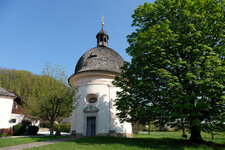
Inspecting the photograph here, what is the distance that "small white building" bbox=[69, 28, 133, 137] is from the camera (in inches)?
658

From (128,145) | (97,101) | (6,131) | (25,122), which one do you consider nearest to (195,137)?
(128,145)

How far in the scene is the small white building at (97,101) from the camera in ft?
54.8

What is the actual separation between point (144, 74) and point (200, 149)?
5588 mm

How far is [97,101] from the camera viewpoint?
56.9 ft

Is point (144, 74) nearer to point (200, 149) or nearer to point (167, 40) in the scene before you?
point (167, 40)

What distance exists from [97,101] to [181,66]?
10.1m

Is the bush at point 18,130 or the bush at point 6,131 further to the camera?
the bush at point 18,130

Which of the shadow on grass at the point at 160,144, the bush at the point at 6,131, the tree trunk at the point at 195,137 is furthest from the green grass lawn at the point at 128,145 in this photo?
the bush at the point at 6,131

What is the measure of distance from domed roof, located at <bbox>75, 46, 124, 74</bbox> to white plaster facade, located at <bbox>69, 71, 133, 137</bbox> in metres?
0.88

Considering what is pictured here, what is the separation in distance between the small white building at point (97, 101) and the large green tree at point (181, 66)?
214 inches

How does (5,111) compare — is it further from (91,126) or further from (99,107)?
(99,107)

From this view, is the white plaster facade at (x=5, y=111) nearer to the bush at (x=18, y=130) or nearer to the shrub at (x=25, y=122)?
the bush at (x=18, y=130)

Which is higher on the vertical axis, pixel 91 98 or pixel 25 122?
pixel 91 98

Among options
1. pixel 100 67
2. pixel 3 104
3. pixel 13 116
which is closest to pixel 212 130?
pixel 100 67
